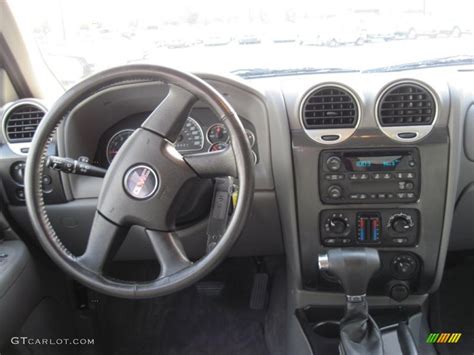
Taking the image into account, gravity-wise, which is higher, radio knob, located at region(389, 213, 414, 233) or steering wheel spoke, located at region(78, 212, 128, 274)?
steering wheel spoke, located at region(78, 212, 128, 274)

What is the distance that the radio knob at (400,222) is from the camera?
176 cm

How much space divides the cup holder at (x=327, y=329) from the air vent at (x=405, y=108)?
749 mm

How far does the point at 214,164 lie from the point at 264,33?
2.04 feet

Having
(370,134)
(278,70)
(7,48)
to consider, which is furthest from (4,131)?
(370,134)

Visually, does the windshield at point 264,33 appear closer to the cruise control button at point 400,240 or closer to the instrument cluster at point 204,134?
the instrument cluster at point 204,134

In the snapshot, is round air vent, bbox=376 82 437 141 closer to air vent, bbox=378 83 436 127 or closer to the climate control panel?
air vent, bbox=378 83 436 127

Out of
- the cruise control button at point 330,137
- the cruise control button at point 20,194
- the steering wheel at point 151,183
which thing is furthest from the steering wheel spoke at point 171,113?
the cruise control button at point 20,194

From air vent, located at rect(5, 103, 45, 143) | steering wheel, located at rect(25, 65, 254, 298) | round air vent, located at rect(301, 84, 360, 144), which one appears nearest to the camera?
steering wheel, located at rect(25, 65, 254, 298)

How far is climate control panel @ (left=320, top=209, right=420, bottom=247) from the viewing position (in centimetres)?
177

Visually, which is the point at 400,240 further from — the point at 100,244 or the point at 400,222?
the point at 100,244

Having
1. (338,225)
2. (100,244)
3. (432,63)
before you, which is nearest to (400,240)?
(338,225)

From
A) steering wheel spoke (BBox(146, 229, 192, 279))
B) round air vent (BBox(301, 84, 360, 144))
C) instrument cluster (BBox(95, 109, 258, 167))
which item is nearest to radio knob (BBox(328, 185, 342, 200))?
round air vent (BBox(301, 84, 360, 144))

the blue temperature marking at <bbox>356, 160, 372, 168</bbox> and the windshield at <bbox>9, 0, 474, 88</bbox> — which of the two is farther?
the windshield at <bbox>9, 0, 474, 88</bbox>

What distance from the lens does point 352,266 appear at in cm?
159
